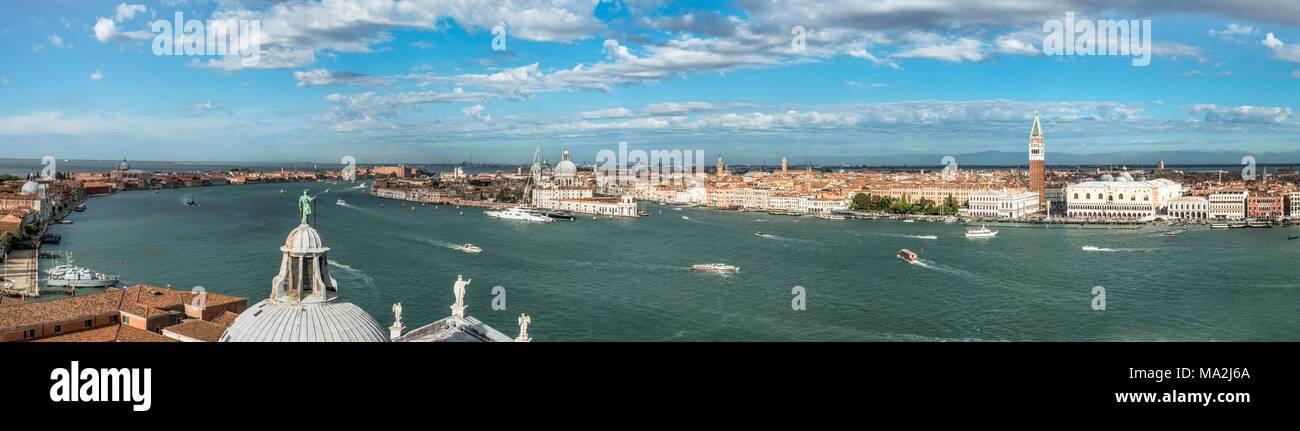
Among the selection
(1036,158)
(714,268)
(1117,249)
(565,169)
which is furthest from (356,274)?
(565,169)

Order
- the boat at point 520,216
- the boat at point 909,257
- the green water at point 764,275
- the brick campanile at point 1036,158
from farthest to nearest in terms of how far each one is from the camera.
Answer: the brick campanile at point 1036,158
the boat at point 520,216
the boat at point 909,257
the green water at point 764,275

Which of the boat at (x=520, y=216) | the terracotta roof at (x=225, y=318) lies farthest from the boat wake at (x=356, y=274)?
the boat at (x=520, y=216)

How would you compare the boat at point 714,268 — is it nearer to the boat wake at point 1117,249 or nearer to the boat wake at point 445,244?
the boat wake at point 445,244

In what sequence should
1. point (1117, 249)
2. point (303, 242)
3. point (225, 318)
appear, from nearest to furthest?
1. point (303, 242)
2. point (225, 318)
3. point (1117, 249)

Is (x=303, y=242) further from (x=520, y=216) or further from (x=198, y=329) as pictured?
(x=520, y=216)
